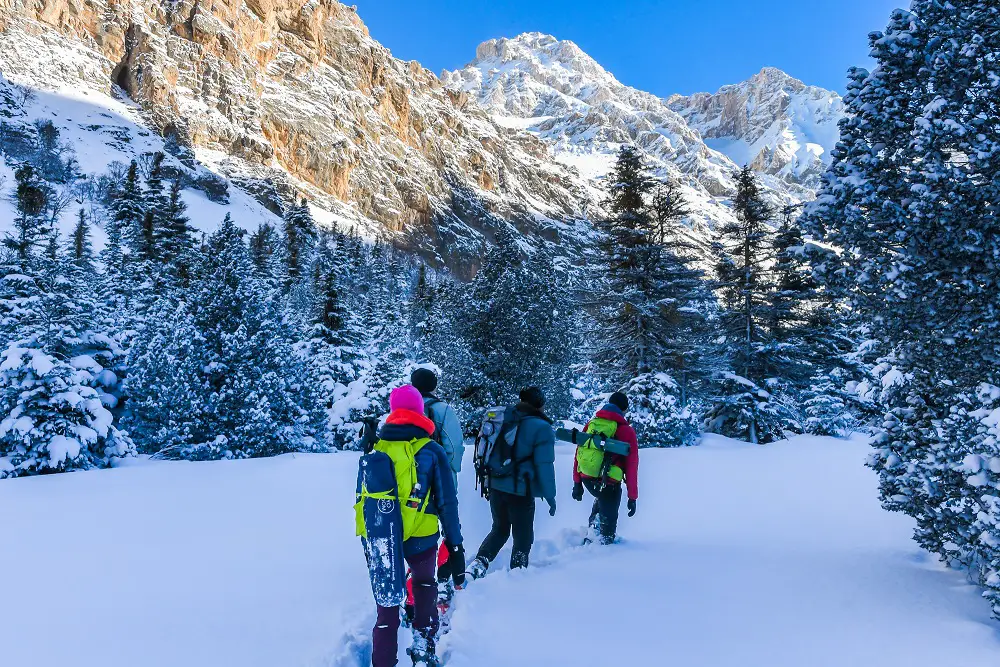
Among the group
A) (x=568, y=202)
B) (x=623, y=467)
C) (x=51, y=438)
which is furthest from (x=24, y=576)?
(x=568, y=202)

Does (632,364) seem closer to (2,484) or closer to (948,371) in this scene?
(948,371)

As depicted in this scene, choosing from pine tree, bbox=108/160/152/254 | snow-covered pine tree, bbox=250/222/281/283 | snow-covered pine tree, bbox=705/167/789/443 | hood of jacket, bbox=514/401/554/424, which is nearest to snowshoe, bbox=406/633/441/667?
hood of jacket, bbox=514/401/554/424

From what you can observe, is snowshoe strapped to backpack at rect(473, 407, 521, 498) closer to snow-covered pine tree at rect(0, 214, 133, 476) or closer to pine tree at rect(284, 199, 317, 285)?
snow-covered pine tree at rect(0, 214, 133, 476)

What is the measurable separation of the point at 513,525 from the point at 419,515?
7.09ft

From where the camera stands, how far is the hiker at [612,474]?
611cm

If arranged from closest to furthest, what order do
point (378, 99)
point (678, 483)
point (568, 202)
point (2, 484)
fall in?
1. point (2, 484)
2. point (678, 483)
3. point (378, 99)
4. point (568, 202)

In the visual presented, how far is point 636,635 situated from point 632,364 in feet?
48.0

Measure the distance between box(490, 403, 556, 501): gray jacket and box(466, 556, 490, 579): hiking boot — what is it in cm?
72

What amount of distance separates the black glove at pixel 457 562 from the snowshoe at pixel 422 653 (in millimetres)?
472

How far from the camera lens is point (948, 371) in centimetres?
456

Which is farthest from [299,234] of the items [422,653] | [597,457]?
[422,653]

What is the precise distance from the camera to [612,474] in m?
6.11

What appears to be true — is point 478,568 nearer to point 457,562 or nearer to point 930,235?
point 457,562

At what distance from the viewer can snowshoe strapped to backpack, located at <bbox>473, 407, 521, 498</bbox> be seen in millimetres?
5082
